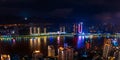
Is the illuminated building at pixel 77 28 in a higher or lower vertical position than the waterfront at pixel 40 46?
higher

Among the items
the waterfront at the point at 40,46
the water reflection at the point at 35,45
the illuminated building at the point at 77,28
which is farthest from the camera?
the illuminated building at the point at 77,28

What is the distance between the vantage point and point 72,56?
15.7 metres

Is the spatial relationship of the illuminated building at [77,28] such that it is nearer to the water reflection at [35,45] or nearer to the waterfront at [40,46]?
the water reflection at [35,45]

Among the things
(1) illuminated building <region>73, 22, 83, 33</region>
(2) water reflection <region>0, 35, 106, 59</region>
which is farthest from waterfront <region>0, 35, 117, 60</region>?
(1) illuminated building <region>73, 22, 83, 33</region>

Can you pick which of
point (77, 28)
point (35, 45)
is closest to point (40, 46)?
point (35, 45)

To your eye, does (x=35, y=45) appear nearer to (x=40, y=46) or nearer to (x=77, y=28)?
(x=40, y=46)

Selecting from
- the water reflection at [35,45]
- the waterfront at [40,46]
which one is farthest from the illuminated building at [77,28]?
the waterfront at [40,46]

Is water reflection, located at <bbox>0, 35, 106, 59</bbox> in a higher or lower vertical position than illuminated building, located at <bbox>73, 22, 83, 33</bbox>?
lower

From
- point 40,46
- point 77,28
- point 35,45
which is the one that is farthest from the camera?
point 77,28

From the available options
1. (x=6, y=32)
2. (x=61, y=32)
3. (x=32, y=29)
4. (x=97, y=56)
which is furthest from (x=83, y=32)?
(x=97, y=56)

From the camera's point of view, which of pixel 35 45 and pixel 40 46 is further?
pixel 35 45

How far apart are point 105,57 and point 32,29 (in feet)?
96.2

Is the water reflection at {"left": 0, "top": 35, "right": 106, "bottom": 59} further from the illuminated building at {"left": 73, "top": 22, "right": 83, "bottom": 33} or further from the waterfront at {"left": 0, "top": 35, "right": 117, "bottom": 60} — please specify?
the illuminated building at {"left": 73, "top": 22, "right": 83, "bottom": 33}

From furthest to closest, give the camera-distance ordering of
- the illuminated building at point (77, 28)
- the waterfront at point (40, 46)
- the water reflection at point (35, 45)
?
1. the illuminated building at point (77, 28)
2. the water reflection at point (35, 45)
3. the waterfront at point (40, 46)
